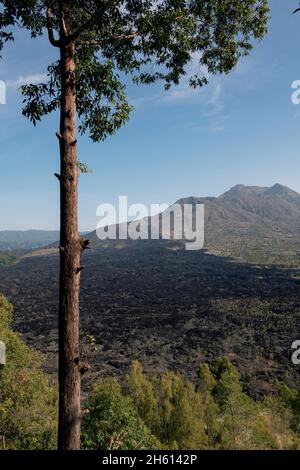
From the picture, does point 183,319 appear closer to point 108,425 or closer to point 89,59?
point 108,425

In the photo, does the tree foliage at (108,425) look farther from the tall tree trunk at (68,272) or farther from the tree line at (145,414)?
the tall tree trunk at (68,272)

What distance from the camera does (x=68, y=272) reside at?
580 cm

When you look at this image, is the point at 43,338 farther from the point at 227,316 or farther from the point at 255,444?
the point at 255,444

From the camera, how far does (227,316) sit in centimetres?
10462

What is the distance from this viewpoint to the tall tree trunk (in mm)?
5641

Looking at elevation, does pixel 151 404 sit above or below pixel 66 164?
below

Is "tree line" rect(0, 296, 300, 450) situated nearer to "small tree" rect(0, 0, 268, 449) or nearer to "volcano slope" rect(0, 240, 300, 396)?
"small tree" rect(0, 0, 268, 449)

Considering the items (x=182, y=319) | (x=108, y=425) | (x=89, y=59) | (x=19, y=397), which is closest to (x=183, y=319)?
(x=182, y=319)

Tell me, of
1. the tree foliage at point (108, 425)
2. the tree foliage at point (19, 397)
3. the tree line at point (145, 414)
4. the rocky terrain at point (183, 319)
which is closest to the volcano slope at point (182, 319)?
the rocky terrain at point (183, 319)

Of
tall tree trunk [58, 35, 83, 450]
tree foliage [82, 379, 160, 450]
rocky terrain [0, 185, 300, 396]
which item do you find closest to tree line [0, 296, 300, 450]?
tree foliage [82, 379, 160, 450]

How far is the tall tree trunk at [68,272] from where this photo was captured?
5641mm

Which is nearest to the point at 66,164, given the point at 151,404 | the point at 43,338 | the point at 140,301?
the point at 151,404

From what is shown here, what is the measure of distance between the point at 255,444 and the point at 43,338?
7503 cm

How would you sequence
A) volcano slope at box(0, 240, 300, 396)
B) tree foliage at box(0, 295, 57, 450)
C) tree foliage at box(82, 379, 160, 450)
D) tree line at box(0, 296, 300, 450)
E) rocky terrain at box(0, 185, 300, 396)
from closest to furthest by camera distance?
tree foliage at box(82, 379, 160, 450) → tree line at box(0, 296, 300, 450) → tree foliage at box(0, 295, 57, 450) → volcano slope at box(0, 240, 300, 396) → rocky terrain at box(0, 185, 300, 396)
